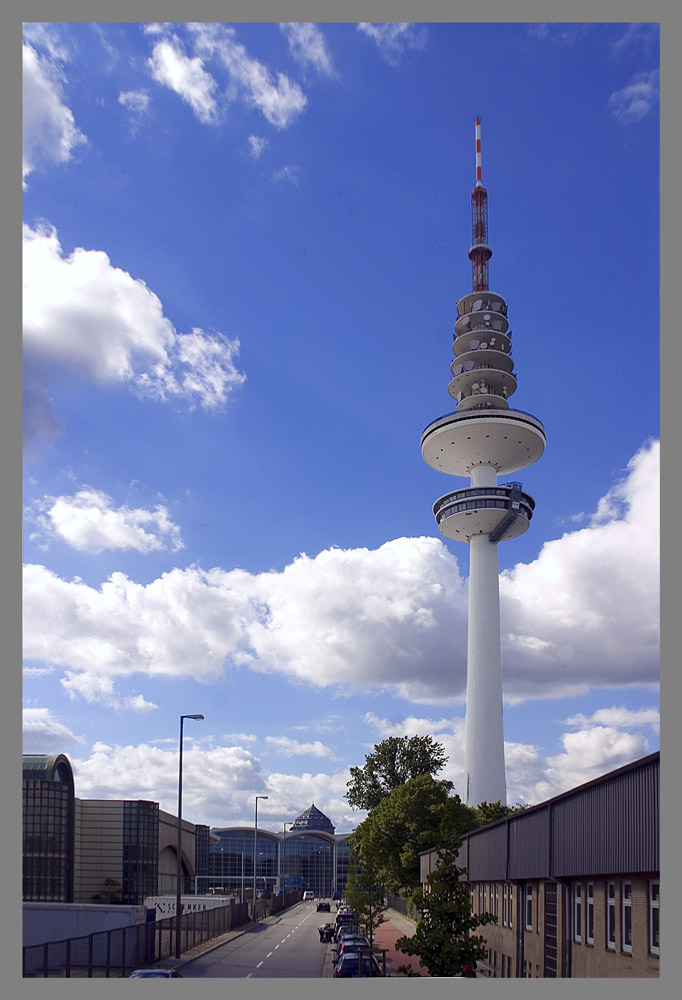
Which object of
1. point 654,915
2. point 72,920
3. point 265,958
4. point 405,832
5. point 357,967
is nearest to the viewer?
point 654,915

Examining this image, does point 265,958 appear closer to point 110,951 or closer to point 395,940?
point 395,940

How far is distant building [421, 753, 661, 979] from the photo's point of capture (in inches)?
874

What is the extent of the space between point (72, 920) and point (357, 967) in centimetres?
1711

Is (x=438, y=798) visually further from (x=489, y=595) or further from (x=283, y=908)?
(x=283, y=908)

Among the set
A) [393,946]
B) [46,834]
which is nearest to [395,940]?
[393,946]

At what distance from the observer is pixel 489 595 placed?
114 metres

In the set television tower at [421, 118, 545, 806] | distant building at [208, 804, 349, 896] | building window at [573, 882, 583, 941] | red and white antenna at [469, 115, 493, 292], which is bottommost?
distant building at [208, 804, 349, 896]

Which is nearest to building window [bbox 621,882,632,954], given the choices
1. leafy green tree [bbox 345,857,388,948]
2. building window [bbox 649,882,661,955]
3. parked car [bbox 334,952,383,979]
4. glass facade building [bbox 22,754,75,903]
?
building window [bbox 649,882,661,955]

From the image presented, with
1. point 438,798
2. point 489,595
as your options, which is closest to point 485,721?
point 489,595

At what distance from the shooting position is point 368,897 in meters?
52.6

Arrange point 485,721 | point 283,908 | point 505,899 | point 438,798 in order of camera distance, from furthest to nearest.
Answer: point 283,908 → point 485,721 → point 438,798 → point 505,899

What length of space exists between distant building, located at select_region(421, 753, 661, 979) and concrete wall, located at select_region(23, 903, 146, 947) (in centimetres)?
1868

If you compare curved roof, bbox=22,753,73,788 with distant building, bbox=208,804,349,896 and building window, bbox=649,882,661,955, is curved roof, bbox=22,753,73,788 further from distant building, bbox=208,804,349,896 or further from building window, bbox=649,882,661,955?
distant building, bbox=208,804,349,896

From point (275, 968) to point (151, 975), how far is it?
1432cm
